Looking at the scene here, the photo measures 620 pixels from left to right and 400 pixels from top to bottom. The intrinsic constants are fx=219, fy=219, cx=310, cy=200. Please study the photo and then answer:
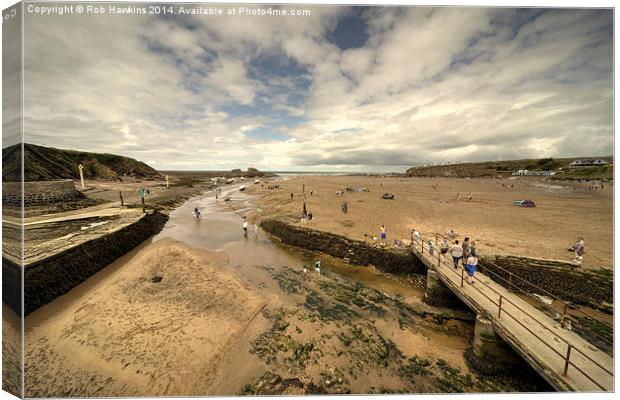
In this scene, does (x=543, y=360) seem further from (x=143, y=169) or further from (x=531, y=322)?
(x=143, y=169)

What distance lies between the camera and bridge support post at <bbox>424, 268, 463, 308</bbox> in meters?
10.1

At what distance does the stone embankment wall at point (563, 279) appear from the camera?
9.71m

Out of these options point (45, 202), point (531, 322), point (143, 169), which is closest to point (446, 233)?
point (531, 322)

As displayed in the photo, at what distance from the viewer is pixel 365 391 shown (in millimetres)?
6348

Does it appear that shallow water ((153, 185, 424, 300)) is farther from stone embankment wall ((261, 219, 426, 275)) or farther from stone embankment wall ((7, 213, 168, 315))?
stone embankment wall ((7, 213, 168, 315))

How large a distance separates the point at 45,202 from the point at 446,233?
3263 centimetres

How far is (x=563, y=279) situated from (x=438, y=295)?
613cm

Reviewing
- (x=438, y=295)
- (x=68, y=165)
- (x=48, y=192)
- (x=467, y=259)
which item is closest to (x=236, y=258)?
(x=438, y=295)

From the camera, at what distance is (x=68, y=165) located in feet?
132

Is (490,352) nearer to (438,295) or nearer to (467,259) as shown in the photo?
(438,295)

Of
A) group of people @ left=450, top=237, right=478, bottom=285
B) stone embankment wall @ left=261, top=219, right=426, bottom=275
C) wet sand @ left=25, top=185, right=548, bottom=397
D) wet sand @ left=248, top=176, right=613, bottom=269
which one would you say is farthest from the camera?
wet sand @ left=248, top=176, right=613, bottom=269

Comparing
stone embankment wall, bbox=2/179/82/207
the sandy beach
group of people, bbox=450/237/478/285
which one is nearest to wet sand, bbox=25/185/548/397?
the sandy beach

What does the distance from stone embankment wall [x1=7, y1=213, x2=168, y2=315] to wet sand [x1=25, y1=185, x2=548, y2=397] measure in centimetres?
48

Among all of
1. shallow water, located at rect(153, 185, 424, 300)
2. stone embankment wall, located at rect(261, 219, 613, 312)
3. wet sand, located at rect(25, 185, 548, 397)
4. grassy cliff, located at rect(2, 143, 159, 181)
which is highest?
grassy cliff, located at rect(2, 143, 159, 181)
